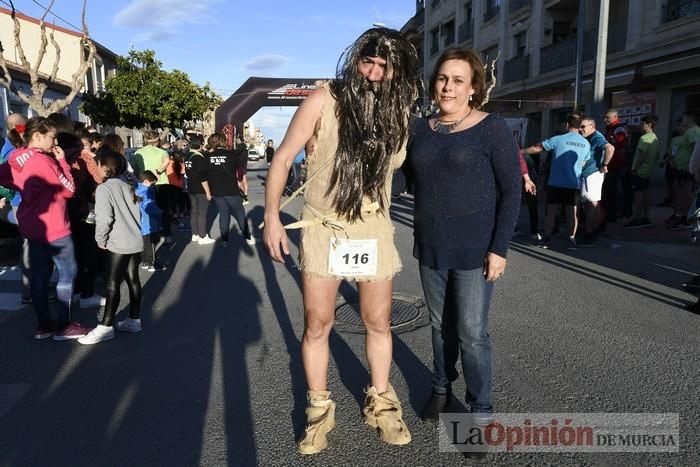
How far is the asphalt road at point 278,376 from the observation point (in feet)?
8.18

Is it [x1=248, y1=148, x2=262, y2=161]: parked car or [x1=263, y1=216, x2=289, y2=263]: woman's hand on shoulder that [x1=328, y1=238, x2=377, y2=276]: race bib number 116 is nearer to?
[x1=263, y1=216, x2=289, y2=263]: woman's hand on shoulder

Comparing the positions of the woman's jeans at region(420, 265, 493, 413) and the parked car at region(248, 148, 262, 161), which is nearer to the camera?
the woman's jeans at region(420, 265, 493, 413)

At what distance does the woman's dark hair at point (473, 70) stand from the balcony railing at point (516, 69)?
2320 centimetres

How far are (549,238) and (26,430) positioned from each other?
677cm

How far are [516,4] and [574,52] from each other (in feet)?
18.8

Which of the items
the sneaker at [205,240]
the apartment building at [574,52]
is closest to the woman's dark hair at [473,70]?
the sneaker at [205,240]

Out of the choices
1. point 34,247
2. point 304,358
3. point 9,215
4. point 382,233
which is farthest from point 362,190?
point 9,215

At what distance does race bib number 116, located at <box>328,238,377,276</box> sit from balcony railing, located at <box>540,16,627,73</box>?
17073mm

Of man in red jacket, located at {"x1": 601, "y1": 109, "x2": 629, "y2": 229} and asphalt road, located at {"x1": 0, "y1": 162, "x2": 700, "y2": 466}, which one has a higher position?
man in red jacket, located at {"x1": 601, "y1": 109, "x2": 629, "y2": 229}

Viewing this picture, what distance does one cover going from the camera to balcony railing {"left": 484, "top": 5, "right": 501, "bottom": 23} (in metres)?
25.8

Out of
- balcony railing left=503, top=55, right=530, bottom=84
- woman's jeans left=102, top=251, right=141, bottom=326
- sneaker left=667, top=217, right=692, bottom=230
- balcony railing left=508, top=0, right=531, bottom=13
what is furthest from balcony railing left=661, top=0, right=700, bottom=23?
woman's jeans left=102, top=251, right=141, bottom=326

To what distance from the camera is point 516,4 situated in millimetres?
23828

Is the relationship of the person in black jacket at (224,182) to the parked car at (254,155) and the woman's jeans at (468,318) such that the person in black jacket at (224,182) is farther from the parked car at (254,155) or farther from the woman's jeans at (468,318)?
the parked car at (254,155)

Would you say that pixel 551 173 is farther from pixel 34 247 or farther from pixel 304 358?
pixel 34 247
